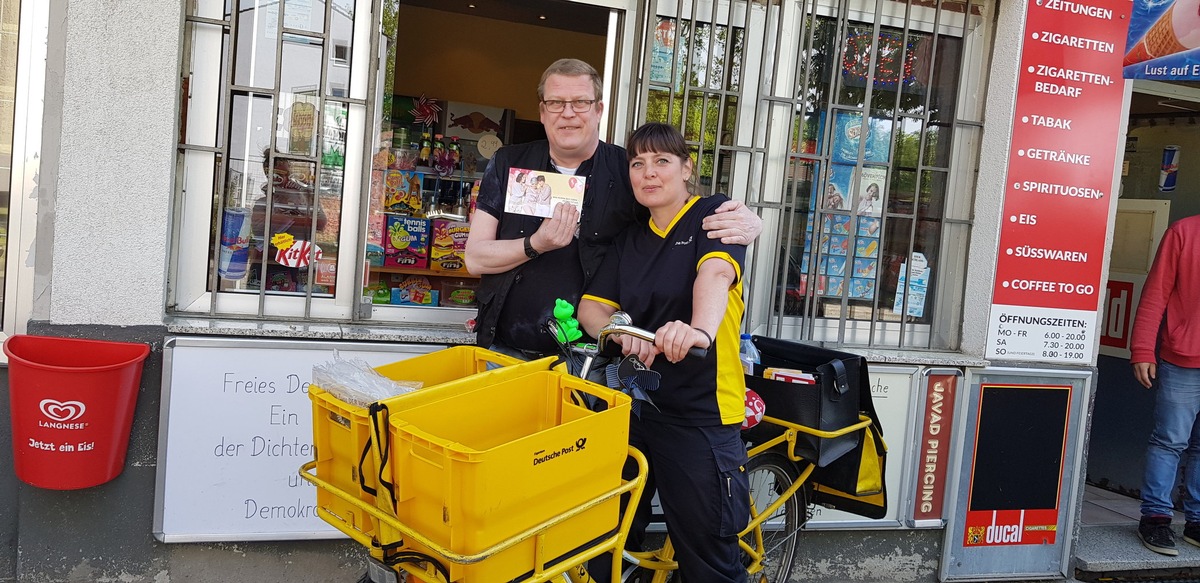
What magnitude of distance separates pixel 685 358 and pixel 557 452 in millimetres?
802

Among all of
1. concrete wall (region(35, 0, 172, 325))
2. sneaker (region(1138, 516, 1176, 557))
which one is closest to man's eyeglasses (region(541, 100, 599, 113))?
concrete wall (region(35, 0, 172, 325))

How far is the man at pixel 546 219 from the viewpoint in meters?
3.00

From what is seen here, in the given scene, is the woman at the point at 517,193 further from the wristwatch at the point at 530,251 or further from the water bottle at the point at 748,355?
the water bottle at the point at 748,355

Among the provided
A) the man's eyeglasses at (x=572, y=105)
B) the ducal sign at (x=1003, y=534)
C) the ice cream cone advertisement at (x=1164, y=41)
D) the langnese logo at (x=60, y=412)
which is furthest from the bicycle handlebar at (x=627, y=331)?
the ice cream cone advertisement at (x=1164, y=41)

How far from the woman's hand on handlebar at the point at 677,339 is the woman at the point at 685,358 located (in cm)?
21

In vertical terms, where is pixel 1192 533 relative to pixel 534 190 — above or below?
below

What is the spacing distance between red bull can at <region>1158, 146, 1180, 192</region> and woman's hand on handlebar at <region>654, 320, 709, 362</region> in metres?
5.35

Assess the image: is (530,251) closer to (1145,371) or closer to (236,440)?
(236,440)

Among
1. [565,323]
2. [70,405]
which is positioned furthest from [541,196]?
[70,405]

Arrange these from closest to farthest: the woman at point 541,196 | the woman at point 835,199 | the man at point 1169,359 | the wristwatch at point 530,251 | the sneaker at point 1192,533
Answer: the wristwatch at point 530,251, the woman at point 541,196, the woman at point 835,199, the man at point 1169,359, the sneaker at point 1192,533

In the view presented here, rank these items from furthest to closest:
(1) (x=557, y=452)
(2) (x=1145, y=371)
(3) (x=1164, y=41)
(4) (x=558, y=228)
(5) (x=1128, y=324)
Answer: (5) (x=1128, y=324) < (2) (x=1145, y=371) < (3) (x=1164, y=41) < (4) (x=558, y=228) < (1) (x=557, y=452)

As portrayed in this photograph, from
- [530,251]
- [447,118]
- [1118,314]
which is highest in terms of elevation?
[447,118]

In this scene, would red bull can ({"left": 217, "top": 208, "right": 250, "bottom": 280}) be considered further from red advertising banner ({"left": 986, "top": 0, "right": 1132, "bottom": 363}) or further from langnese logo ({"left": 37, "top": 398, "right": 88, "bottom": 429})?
red advertising banner ({"left": 986, "top": 0, "right": 1132, "bottom": 363})

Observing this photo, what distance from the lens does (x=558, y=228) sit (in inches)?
110
